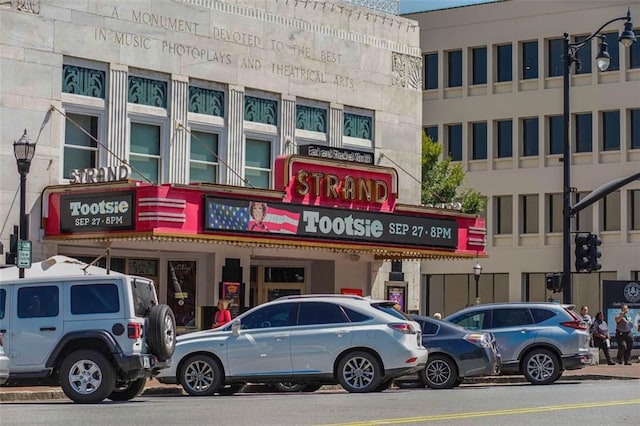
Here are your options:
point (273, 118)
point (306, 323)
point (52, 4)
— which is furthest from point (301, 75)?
point (306, 323)

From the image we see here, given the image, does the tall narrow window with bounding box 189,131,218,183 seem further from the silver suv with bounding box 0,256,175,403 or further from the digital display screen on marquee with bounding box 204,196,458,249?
the silver suv with bounding box 0,256,175,403

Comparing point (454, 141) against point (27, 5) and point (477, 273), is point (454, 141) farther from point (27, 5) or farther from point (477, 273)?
point (27, 5)

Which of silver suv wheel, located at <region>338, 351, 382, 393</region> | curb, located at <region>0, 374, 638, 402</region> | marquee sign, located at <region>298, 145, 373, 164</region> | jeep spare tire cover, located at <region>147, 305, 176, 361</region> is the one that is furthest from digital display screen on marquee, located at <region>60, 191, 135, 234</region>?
jeep spare tire cover, located at <region>147, 305, 176, 361</region>

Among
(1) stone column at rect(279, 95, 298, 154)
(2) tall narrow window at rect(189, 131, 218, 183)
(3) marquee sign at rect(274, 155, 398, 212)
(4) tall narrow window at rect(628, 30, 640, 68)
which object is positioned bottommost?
(3) marquee sign at rect(274, 155, 398, 212)

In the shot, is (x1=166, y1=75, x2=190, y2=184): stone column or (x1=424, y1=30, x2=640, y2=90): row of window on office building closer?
(x1=166, y1=75, x2=190, y2=184): stone column

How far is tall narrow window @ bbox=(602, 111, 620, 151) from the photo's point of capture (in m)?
60.7

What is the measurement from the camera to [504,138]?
64062 millimetres

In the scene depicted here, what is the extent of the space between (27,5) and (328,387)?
10882 millimetres

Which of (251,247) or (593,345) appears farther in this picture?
(593,345)

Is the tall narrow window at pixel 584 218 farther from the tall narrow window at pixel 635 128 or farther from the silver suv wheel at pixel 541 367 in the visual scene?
the silver suv wheel at pixel 541 367

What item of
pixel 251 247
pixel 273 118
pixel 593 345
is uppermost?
pixel 273 118

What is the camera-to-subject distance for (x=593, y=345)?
1591 inches

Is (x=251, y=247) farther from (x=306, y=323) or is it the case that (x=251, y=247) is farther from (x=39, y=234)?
(x=306, y=323)

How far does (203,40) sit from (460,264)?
33.7 meters
